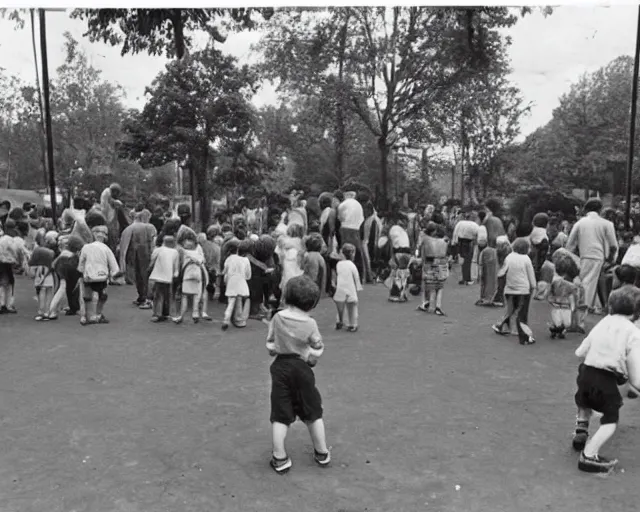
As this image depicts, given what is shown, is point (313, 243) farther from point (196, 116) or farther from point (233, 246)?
point (196, 116)

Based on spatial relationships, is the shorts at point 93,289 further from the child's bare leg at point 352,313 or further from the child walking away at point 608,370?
the child walking away at point 608,370

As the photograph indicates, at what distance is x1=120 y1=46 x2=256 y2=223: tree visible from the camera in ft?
53.5

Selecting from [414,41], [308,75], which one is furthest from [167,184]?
[414,41]

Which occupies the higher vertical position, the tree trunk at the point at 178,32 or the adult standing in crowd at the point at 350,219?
the tree trunk at the point at 178,32

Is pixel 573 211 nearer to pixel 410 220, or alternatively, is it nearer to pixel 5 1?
pixel 410 220

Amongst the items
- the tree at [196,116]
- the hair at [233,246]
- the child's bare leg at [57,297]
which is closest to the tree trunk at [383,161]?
the tree at [196,116]

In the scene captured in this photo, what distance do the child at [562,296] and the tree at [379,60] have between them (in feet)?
33.4

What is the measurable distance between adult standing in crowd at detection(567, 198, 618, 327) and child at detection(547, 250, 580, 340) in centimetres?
68

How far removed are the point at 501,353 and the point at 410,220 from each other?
24.4ft

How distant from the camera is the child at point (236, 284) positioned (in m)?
9.38

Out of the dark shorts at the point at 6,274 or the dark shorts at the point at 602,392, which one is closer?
the dark shorts at the point at 602,392

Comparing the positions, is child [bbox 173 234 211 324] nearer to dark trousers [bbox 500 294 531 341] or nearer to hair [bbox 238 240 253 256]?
hair [bbox 238 240 253 256]

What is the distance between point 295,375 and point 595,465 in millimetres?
2109

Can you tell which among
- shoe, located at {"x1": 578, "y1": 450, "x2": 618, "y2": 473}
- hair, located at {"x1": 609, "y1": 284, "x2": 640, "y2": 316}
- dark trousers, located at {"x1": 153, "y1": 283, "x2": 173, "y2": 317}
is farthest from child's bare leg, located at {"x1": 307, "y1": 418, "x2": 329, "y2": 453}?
dark trousers, located at {"x1": 153, "y1": 283, "x2": 173, "y2": 317}
